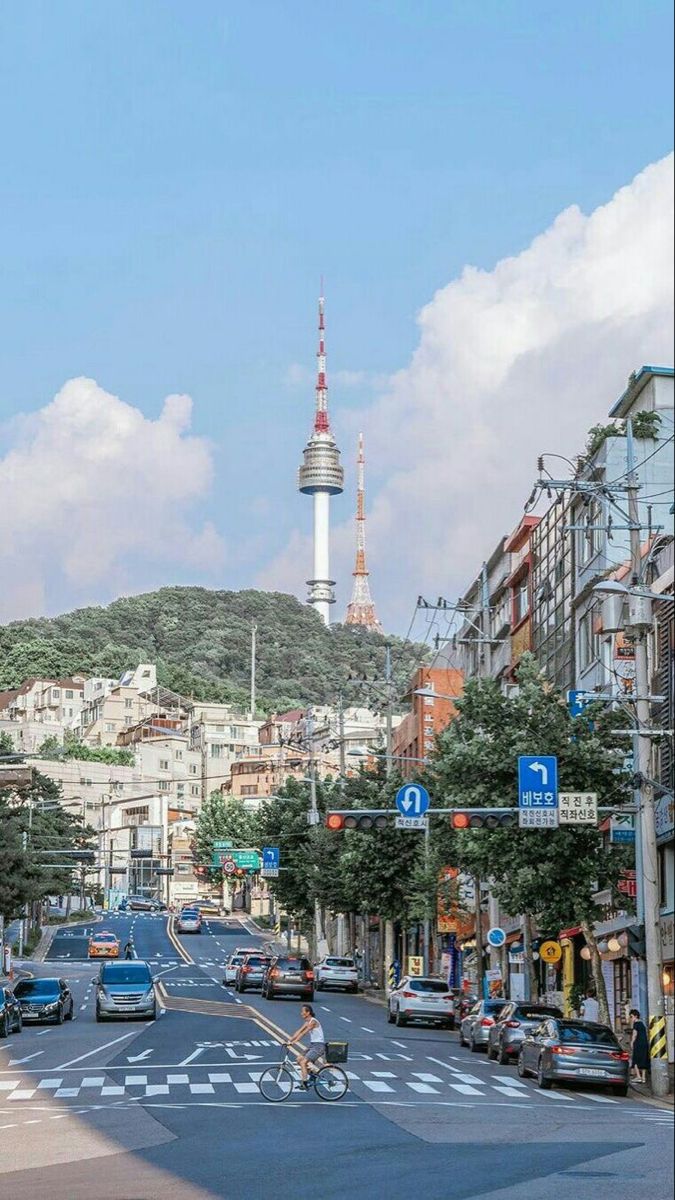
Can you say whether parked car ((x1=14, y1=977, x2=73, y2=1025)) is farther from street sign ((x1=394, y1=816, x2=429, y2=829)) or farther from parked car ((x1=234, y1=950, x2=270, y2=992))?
parked car ((x1=234, y1=950, x2=270, y2=992))

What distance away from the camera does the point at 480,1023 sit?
144ft

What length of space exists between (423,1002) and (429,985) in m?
0.99

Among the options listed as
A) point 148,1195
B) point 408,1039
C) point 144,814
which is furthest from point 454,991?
point 144,814

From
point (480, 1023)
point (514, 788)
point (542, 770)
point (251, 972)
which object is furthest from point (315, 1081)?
point (251, 972)

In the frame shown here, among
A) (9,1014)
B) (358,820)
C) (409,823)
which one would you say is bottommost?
(9,1014)

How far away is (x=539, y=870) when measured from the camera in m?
40.4

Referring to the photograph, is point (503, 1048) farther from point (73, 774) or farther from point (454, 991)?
point (73, 774)

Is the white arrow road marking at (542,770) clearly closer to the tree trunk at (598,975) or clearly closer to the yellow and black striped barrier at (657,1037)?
the tree trunk at (598,975)

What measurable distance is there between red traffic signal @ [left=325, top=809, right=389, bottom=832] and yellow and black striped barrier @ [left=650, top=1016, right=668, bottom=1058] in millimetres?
6619

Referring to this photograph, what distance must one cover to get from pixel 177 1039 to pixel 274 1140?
2166 cm

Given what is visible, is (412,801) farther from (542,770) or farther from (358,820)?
(358,820)

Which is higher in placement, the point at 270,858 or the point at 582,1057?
the point at 270,858

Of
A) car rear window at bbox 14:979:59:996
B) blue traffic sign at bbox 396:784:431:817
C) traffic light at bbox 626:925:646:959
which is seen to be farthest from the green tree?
car rear window at bbox 14:979:59:996

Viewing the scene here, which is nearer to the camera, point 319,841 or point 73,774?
point 319,841
